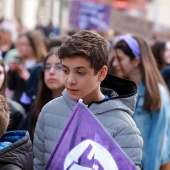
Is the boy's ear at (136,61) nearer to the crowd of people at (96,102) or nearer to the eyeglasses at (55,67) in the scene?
the crowd of people at (96,102)

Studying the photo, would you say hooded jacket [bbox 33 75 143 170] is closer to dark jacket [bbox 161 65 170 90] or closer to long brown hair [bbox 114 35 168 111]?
long brown hair [bbox 114 35 168 111]

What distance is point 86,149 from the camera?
308 centimetres

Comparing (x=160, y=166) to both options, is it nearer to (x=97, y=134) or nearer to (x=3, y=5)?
(x=97, y=134)

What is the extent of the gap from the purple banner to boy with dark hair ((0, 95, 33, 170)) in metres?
8.58

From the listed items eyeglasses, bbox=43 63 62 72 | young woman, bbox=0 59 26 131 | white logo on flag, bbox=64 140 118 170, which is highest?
white logo on flag, bbox=64 140 118 170

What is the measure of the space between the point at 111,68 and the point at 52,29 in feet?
38.7

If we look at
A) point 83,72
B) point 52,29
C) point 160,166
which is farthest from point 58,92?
point 52,29

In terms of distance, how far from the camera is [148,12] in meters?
30.4

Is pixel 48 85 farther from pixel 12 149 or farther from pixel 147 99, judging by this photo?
pixel 12 149

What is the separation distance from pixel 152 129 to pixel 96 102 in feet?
6.21

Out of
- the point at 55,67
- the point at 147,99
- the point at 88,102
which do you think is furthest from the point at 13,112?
the point at 88,102

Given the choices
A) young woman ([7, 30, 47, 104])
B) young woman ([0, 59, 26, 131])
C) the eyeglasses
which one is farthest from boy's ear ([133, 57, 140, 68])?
young woman ([7, 30, 47, 104])

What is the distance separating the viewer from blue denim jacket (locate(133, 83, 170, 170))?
514cm

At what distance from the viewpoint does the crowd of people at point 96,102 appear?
325 centimetres
